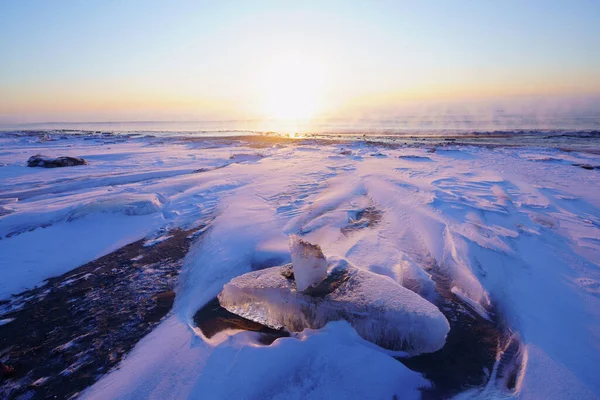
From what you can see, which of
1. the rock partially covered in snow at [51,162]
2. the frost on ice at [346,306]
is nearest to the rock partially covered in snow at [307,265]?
the frost on ice at [346,306]

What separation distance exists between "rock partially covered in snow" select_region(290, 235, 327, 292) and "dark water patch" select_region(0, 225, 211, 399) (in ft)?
4.29

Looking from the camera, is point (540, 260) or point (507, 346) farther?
point (540, 260)

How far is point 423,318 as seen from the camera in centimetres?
233

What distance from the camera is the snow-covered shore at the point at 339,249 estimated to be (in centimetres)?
203

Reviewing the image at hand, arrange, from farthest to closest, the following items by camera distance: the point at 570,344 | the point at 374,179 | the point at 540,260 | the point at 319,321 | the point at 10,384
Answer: the point at 374,179 < the point at 540,260 < the point at 319,321 < the point at 570,344 < the point at 10,384

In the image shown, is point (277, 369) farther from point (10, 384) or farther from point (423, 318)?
point (10, 384)

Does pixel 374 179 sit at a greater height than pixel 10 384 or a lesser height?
greater

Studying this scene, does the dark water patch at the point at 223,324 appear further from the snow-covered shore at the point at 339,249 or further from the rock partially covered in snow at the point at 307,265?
the rock partially covered in snow at the point at 307,265

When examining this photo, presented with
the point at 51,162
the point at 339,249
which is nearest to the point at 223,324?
the point at 339,249

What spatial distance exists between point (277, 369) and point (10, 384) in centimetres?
180

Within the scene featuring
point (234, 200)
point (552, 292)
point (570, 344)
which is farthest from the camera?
point (234, 200)

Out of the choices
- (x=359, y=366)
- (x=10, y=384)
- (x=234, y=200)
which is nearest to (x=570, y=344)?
(x=359, y=366)

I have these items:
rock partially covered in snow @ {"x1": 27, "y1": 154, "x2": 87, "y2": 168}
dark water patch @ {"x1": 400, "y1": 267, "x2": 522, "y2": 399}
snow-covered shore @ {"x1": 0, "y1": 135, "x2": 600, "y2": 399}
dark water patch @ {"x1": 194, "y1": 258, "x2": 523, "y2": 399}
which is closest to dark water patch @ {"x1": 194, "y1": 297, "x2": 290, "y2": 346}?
dark water patch @ {"x1": 194, "y1": 258, "x2": 523, "y2": 399}

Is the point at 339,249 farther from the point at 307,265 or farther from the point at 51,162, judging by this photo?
the point at 51,162
